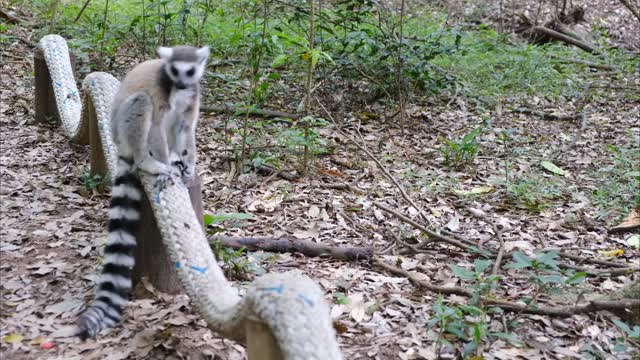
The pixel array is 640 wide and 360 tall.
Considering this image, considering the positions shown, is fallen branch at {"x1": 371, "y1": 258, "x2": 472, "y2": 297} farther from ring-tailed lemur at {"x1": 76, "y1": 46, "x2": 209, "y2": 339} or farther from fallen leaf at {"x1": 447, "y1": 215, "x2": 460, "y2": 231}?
ring-tailed lemur at {"x1": 76, "y1": 46, "x2": 209, "y2": 339}

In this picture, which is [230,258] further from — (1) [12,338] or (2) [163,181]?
(1) [12,338]

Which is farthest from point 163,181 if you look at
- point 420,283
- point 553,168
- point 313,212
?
point 553,168

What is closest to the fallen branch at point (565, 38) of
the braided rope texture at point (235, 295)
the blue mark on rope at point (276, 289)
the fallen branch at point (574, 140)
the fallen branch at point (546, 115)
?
the fallen branch at point (546, 115)

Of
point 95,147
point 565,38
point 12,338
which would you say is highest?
point 565,38

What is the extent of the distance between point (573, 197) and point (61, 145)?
4171 millimetres

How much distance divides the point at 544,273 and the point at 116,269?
2.27 m

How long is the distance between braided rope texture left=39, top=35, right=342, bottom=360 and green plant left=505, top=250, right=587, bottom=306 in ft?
3.70

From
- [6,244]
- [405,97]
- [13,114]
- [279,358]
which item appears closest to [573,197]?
[405,97]

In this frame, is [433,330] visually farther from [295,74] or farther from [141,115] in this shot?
[295,74]

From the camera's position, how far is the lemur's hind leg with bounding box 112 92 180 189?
294 centimetres

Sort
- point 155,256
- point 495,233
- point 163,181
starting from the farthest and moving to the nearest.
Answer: point 495,233 → point 155,256 → point 163,181

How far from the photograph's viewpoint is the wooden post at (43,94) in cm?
527

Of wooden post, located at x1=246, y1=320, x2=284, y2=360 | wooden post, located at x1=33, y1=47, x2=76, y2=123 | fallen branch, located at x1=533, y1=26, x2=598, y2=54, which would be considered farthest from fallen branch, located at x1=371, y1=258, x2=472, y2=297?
fallen branch, located at x1=533, y1=26, x2=598, y2=54

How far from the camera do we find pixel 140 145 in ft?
9.68
